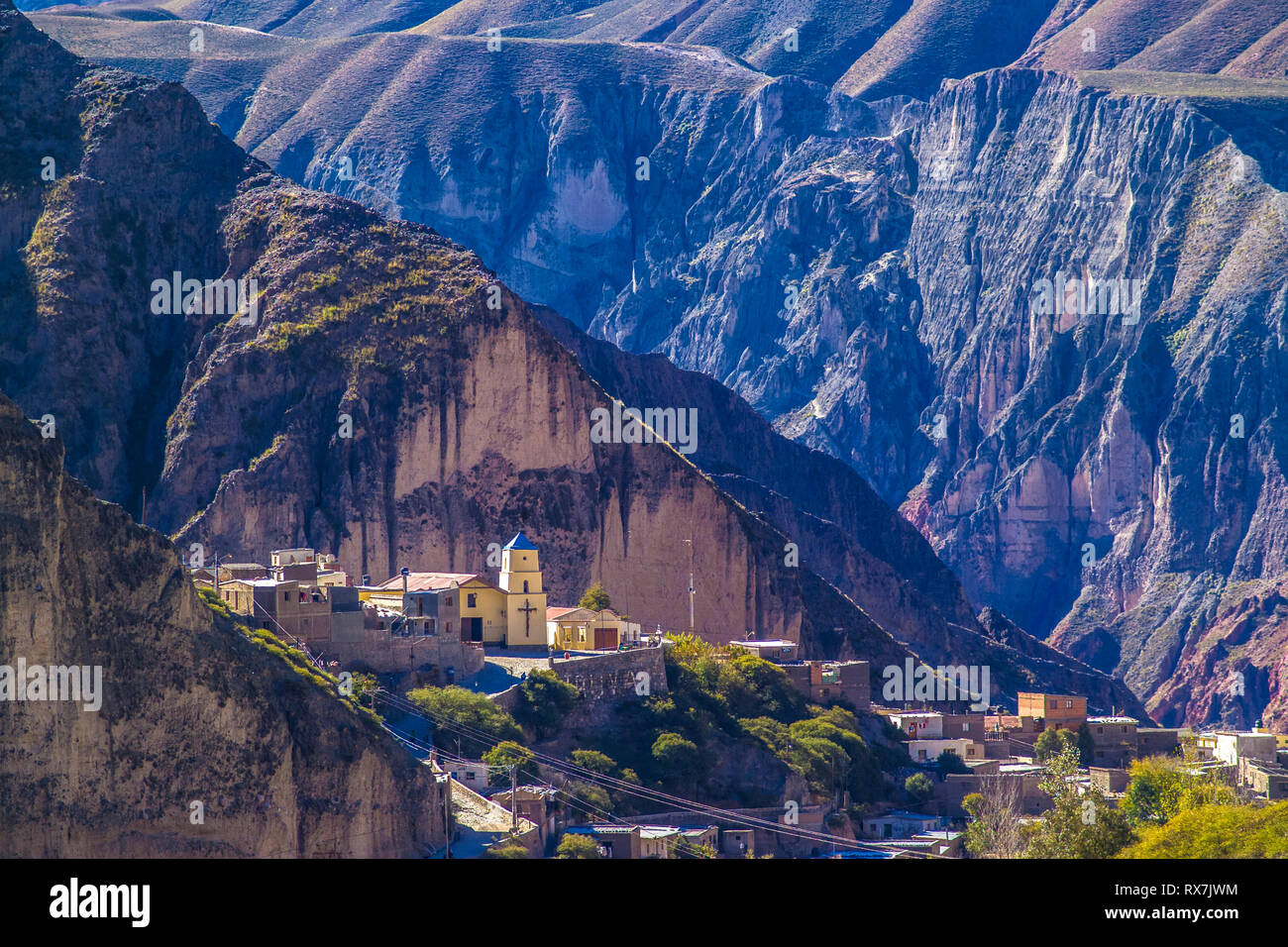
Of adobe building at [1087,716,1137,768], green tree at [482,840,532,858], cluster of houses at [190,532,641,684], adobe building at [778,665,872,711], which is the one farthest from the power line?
adobe building at [1087,716,1137,768]

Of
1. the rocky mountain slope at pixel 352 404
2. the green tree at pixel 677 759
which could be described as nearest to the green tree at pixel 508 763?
the green tree at pixel 677 759

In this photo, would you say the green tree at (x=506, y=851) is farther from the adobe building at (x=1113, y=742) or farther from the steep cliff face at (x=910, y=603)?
the steep cliff face at (x=910, y=603)

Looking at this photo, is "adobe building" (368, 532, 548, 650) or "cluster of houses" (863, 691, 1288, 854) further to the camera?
"adobe building" (368, 532, 548, 650)

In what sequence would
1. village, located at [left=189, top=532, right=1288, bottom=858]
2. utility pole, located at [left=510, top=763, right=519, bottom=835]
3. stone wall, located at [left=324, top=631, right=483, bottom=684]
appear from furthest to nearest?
stone wall, located at [left=324, top=631, right=483, bottom=684] → village, located at [left=189, top=532, right=1288, bottom=858] → utility pole, located at [left=510, top=763, right=519, bottom=835]

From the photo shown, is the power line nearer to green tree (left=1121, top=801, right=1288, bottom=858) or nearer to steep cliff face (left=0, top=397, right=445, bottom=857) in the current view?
steep cliff face (left=0, top=397, right=445, bottom=857)

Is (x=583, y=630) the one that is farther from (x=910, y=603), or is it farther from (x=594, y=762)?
(x=910, y=603)

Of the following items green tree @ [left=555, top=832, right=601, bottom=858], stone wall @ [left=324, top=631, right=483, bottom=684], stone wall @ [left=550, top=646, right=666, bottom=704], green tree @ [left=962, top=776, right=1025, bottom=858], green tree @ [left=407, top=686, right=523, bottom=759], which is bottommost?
green tree @ [left=962, top=776, right=1025, bottom=858]

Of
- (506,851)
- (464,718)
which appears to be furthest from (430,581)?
(506,851)

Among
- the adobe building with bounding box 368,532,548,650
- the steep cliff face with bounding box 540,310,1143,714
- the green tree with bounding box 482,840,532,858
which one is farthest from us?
the steep cliff face with bounding box 540,310,1143,714
